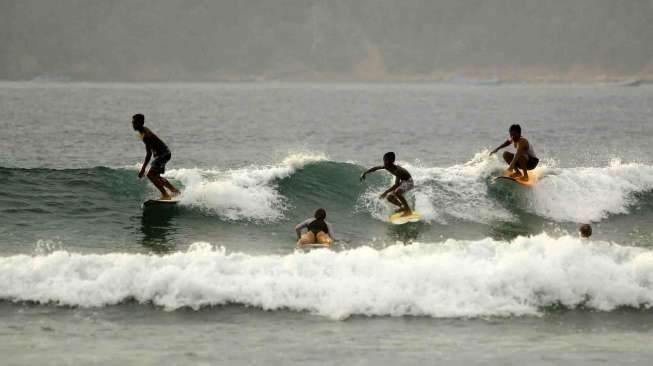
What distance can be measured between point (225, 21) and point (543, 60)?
226ft

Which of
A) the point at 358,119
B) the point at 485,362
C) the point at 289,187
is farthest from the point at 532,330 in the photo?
the point at 358,119

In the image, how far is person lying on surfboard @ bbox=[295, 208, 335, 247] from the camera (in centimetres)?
1460

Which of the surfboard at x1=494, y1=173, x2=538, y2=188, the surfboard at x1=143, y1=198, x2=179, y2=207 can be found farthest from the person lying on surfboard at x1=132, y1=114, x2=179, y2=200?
the surfboard at x1=494, y1=173, x2=538, y2=188

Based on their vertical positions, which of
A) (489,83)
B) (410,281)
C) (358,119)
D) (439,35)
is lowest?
(410,281)

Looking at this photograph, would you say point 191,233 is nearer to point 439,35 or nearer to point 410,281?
point 410,281

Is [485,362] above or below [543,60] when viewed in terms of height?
below

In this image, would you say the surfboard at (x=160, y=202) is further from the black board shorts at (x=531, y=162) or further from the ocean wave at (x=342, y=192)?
the black board shorts at (x=531, y=162)

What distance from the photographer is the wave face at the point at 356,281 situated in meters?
11.7

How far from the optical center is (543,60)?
191m

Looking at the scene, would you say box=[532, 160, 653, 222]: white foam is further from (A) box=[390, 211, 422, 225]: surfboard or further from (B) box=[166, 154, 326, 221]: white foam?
(B) box=[166, 154, 326, 221]: white foam

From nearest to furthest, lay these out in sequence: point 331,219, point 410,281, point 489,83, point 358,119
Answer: point 410,281 → point 331,219 → point 358,119 → point 489,83

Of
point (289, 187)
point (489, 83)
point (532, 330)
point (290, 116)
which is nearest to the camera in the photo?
point (532, 330)

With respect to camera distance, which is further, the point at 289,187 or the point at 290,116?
the point at 290,116

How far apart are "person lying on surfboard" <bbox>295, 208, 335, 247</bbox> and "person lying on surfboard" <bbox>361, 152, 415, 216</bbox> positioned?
203cm
